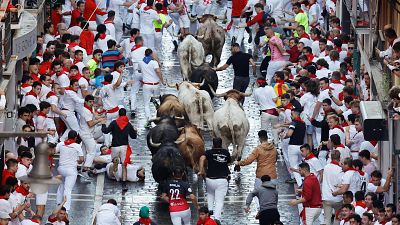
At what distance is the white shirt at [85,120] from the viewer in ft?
113

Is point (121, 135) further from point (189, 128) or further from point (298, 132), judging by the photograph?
point (298, 132)

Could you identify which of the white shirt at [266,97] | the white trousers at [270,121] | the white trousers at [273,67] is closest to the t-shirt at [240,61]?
the white trousers at [273,67]

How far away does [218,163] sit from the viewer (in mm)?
30922

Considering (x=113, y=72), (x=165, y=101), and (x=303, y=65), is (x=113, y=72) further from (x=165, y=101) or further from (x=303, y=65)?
(x=303, y=65)

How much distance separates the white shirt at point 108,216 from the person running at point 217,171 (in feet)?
8.46

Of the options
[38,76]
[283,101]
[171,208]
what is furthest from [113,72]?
[171,208]

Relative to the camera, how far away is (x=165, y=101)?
35.9m

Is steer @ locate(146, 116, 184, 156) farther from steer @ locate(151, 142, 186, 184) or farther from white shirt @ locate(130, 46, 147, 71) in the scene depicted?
white shirt @ locate(130, 46, 147, 71)

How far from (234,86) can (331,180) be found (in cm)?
984

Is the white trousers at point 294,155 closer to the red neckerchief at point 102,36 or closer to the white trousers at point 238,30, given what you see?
the red neckerchief at point 102,36

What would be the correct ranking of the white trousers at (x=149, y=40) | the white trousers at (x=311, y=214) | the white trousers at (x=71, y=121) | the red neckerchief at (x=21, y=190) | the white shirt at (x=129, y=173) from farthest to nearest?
the white trousers at (x=149, y=40) → the white trousers at (x=71, y=121) → the white shirt at (x=129, y=173) → the white trousers at (x=311, y=214) → the red neckerchief at (x=21, y=190)

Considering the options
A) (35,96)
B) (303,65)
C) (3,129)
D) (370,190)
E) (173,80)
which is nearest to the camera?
(370,190)

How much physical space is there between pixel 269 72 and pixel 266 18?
150 inches

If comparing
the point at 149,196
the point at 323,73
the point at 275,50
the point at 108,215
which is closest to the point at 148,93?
the point at 275,50
